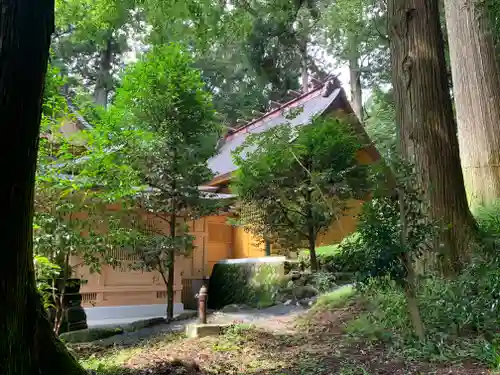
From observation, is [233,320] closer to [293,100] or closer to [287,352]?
[287,352]

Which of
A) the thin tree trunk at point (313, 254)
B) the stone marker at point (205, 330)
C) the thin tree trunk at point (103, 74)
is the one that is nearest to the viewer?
the stone marker at point (205, 330)

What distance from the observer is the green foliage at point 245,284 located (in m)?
10.1

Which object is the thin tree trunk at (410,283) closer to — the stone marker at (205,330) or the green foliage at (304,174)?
the stone marker at (205,330)

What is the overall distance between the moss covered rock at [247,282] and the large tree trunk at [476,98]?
4.64 meters

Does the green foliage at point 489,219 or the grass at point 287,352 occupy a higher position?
the green foliage at point 489,219

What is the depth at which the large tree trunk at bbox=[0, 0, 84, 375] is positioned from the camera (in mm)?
2252

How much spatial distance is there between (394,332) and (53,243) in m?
4.65

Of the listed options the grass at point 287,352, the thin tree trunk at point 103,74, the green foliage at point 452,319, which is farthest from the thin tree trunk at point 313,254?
the thin tree trunk at point 103,74

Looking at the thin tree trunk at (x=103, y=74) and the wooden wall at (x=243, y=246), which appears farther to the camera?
the thin tree trunk at (x=103, y=74)

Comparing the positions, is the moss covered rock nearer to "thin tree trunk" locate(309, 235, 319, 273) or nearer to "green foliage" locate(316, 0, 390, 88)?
"thin tree trunk" locate(309, 235, 319, 273)

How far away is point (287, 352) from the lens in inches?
201

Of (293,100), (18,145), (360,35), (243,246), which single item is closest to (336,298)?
(18,145)

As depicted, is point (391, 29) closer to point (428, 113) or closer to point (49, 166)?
point (428, 113)

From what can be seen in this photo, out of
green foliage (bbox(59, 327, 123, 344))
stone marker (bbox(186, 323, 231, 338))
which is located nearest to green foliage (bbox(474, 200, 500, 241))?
stone marker (bbox(186, 323, 231, 338))
